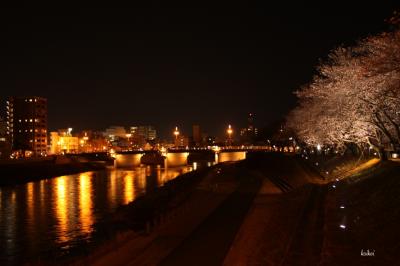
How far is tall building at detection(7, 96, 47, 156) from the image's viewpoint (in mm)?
123250

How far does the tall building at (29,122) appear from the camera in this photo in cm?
12325

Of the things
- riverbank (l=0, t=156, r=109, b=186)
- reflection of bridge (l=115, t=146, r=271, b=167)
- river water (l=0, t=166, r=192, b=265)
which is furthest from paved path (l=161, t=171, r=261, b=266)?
reflection of bridge (l=115, t=146, r=271, b=167)

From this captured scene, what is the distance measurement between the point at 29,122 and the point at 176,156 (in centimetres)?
4339

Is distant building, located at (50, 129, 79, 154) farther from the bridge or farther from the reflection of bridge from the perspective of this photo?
the bridge

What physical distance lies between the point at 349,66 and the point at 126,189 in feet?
113

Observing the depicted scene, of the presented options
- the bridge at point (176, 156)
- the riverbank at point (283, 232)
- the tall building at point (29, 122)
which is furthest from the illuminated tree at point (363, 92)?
the tall building at point (29, 122)

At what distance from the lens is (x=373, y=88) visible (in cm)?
2278

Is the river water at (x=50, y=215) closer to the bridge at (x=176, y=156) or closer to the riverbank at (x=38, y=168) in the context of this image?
the riverbank at (x=38, y=168)

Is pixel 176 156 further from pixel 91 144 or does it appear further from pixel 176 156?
pixel 91 144

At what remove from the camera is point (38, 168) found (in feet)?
250

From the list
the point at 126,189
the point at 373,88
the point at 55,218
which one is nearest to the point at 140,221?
the point at 55,218

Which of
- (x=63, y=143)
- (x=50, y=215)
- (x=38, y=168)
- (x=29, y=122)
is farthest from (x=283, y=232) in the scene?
(x=63, y=143)

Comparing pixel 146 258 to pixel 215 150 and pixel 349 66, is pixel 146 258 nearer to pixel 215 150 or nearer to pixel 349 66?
pixel 349 66

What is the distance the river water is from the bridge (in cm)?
4510
